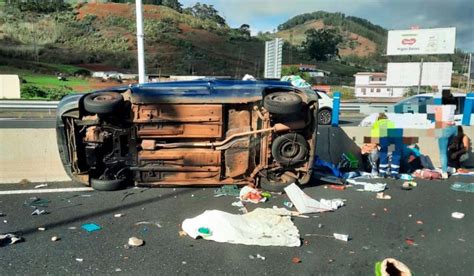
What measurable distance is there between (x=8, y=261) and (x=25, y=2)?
80541 mm

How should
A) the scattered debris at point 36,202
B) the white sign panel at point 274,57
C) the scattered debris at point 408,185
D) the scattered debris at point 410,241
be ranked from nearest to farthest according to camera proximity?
the scattered debris at point 410,241
the scattered debris at point 36,202
the scattered debris at point 408,185
the white sign panel at point 274,57

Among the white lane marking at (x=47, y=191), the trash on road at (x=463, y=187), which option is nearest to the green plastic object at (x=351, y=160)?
the trash on road at (x=463, y=187)

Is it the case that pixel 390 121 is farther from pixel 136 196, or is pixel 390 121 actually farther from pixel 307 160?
pixel 136 196

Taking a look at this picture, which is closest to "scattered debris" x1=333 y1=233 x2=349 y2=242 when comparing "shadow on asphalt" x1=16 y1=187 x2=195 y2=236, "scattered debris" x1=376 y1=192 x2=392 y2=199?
"scattered debris" x1=376 y1=192 x2=392 y2=199

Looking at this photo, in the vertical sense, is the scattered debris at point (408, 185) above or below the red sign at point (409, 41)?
below

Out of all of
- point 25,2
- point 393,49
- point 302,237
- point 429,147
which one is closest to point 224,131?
point 302,237

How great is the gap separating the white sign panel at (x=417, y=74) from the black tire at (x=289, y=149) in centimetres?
3434

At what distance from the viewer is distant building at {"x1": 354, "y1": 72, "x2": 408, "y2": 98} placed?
1695 inches

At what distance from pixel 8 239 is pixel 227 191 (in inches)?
109

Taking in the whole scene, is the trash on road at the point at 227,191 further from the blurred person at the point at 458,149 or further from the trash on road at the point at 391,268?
the blurred person at the point at 458,149

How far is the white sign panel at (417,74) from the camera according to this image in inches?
1458

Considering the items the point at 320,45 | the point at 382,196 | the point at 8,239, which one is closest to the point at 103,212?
the point at 8,239

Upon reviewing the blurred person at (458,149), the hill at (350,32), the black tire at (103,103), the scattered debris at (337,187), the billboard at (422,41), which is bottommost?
the scattered debris at (337,187)

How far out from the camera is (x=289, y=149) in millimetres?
6078
